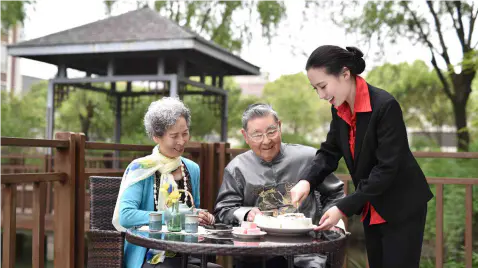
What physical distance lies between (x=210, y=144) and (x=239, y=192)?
1.48 meters

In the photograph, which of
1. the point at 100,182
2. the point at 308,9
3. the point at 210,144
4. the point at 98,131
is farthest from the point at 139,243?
the point at 98,131

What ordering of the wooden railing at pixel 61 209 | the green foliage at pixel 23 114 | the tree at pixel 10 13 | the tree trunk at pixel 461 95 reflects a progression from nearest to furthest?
the wooden railing at pixel 61 209
the tree trunk at pixel 461 95
the tree at pixel 10 13
the green foliage at pixel 23 114

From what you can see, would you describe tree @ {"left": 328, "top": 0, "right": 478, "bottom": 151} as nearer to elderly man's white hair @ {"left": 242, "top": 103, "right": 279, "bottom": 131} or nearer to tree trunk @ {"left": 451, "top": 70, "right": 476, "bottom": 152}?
tree trunk @ {"left": 451, "top": 70, "right": 476, "bottom": 152}

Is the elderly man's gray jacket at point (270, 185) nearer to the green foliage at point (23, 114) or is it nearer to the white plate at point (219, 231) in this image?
the white plate at point (219, 231)

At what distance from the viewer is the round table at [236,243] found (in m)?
2.05

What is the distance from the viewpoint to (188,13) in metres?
15.5

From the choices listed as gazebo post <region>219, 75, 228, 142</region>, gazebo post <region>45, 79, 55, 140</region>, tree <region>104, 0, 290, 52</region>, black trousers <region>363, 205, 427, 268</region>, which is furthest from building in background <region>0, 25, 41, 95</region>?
black trousers <region>363, 205, 427, 268</region>

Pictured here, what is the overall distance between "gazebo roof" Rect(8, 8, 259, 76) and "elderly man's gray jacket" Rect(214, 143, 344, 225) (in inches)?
254

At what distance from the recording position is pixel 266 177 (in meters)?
3.04

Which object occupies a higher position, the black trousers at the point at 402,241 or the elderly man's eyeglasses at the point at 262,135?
the elderly man's eyeglasses at the point at 262,135

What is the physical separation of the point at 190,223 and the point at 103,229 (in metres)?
0.76

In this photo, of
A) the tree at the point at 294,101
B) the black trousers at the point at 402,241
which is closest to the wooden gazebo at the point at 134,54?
the black trousers at the point at 402,241

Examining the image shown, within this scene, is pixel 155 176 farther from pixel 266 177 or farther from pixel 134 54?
pixel 134 54

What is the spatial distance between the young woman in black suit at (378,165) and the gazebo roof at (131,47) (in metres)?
7.25
